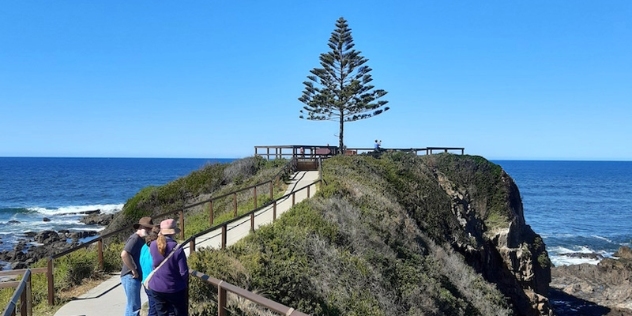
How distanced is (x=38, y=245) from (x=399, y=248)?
96.1ft

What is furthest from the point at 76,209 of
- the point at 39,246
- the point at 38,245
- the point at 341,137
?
the point at 341,137

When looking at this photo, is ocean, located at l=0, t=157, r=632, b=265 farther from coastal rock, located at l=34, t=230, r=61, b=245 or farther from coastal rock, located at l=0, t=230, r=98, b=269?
coastal rock, located at l=34, t=230, r=61, b=245

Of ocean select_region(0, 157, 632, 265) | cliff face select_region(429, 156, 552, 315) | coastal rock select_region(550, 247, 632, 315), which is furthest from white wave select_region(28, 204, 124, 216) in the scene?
coastal rock select_region(550, 247, 632, 315)

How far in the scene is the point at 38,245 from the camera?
113 feet

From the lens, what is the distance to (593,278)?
35469mm

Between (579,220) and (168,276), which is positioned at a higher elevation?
(168,276)

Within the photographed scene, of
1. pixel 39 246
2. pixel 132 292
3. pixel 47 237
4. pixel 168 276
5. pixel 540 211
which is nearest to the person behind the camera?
pixel 168 276

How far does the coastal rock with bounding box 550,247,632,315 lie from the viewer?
30.6 meters

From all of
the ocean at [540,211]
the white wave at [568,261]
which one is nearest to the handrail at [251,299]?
the ocean at [540,211]

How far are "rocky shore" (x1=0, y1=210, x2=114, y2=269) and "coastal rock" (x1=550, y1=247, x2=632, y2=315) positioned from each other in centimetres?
3157

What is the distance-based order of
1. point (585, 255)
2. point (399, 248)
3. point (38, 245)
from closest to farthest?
point (399, 248)
point (38, 245)
point (585, 255)

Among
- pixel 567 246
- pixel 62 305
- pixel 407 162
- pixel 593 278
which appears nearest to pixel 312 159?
pixel 407 162

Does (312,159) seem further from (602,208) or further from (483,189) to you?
(602,208)

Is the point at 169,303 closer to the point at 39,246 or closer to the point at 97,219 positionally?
the point at 39,246
